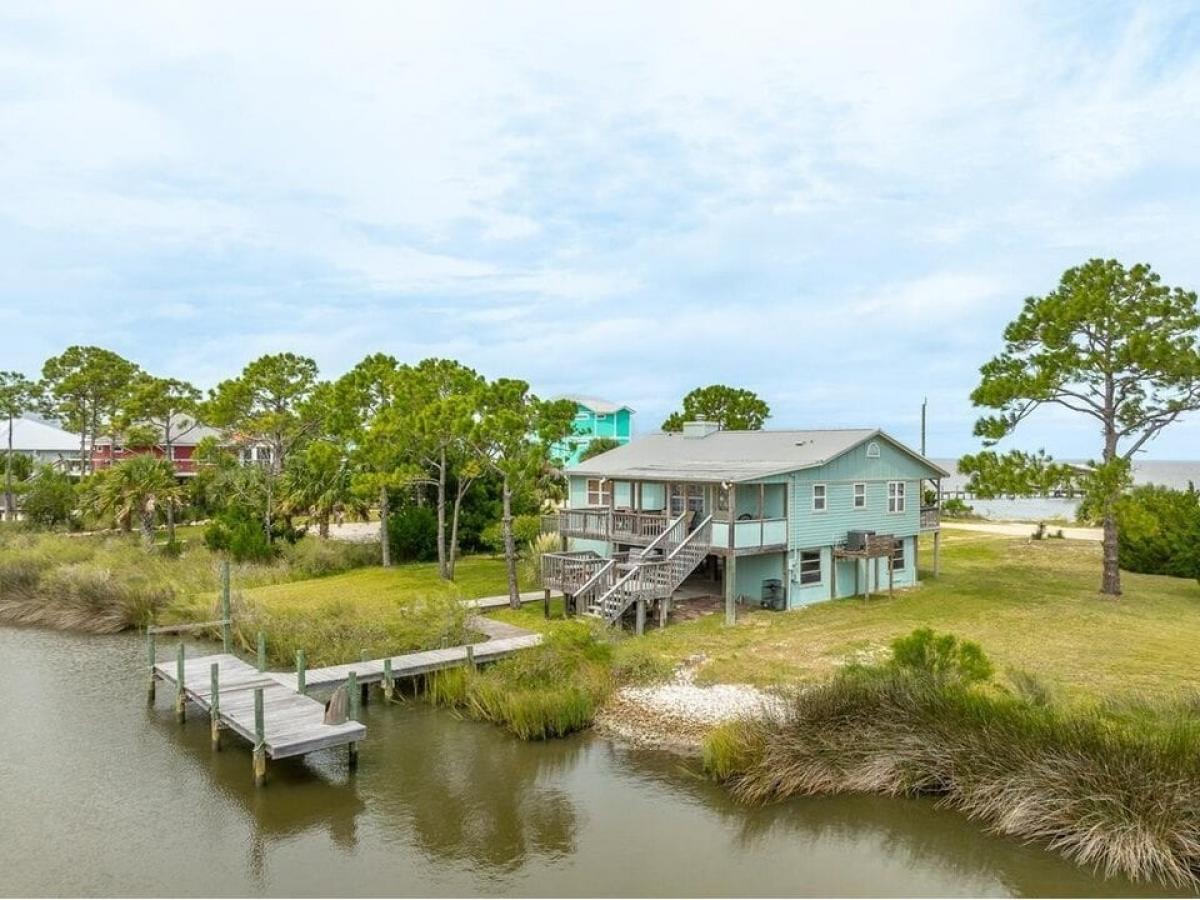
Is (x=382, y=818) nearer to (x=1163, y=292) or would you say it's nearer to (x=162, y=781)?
(x=162, y=781)

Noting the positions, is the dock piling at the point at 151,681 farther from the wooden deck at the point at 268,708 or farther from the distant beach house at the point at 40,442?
the distant beach house at the point at 40,442

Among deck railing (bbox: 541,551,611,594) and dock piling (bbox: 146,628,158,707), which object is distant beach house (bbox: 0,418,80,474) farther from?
deck railing (bbox: 541,551,611,594)

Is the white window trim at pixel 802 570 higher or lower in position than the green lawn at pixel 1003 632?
higher

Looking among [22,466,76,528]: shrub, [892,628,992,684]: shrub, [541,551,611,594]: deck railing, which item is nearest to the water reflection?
[892,628,992,684]: shrub

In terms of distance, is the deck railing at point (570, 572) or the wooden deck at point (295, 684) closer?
the wooden deck at point (295, 684)

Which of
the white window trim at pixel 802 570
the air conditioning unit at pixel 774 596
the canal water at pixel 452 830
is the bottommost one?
the canal water at pixel 452 830

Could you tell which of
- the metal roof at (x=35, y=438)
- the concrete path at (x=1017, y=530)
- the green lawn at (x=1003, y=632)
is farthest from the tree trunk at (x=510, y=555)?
the metal roof at (x=35, y=438)

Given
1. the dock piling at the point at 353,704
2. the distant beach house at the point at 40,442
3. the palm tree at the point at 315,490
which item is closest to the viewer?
the dock piling at the point at 353,704
